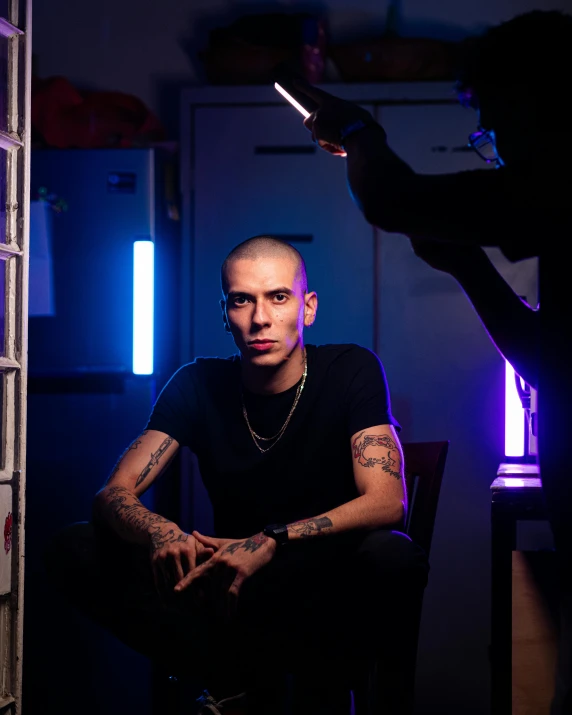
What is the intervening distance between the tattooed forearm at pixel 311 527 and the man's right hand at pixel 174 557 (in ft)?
0.60

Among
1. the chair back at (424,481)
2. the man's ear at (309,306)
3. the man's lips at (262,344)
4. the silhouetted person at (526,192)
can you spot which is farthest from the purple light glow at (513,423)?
the silhouetted person at (526,192)

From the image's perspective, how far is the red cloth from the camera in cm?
298

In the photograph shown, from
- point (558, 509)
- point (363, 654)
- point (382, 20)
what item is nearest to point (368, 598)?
point (363, 654)

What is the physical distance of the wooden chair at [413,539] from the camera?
5.46 feet

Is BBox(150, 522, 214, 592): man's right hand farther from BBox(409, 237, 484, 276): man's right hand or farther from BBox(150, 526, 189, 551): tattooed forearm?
BBox(409, 237, 484, 276): man's right hand

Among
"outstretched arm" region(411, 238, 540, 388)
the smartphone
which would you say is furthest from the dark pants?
the smartphone

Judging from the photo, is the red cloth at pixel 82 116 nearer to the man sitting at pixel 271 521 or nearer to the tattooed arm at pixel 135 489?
the man sitting at pixel 271 521

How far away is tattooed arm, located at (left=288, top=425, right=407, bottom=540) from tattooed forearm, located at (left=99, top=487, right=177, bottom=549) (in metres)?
0.28

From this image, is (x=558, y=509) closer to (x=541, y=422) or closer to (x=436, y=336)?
(x=541, y=422)

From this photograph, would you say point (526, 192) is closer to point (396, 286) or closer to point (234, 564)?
point (234, 564)

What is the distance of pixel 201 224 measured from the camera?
3078 mm

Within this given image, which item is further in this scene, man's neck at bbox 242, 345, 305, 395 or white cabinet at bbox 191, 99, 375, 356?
white cabinet at bbox 191, 99, 375, 356

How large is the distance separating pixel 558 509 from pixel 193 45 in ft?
10.2

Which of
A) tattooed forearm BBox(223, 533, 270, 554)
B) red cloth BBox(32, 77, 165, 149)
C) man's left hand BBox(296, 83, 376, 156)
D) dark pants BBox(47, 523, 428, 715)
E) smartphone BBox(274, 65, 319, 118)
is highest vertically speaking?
red cloth BBox(32, 77, 165, 149)
